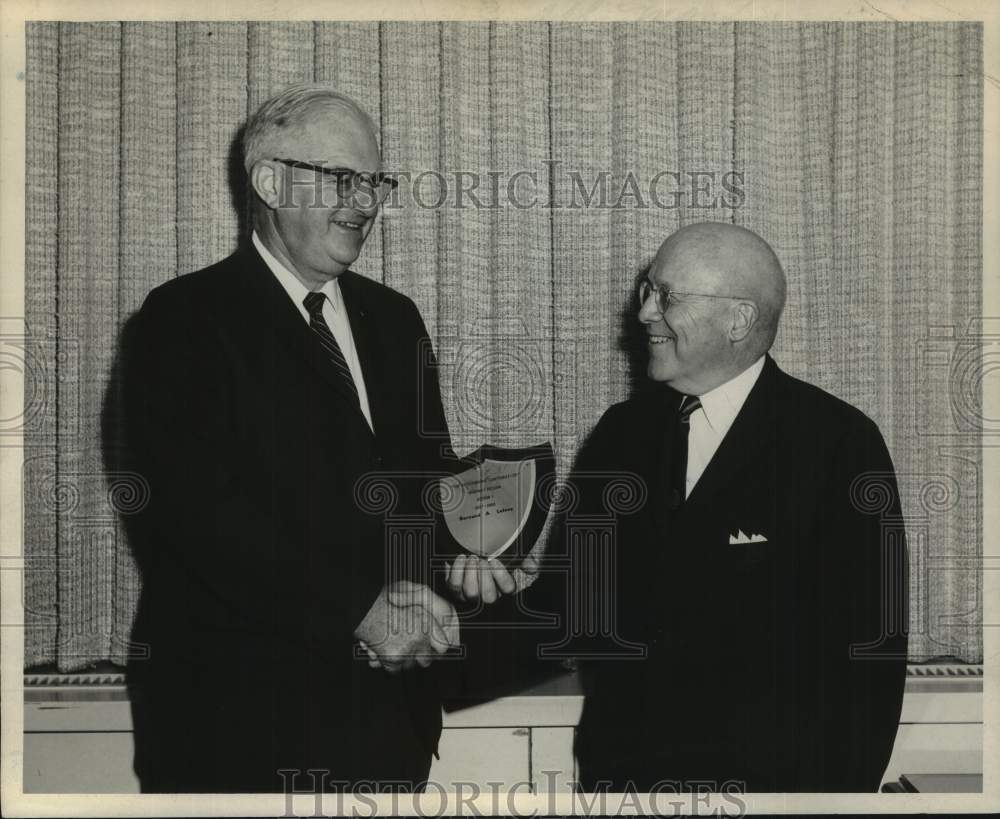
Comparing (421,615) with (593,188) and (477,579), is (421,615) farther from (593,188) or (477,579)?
(593,188)

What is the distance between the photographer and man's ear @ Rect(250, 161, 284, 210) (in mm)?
2467

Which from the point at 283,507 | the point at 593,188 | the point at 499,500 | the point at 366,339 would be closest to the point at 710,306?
the point at 593,188

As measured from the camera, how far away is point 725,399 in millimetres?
2498

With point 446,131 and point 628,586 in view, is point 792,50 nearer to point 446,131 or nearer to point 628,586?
point 446,131

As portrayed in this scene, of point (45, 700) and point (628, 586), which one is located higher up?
point (628, 586)

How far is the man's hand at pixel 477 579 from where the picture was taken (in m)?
2.52

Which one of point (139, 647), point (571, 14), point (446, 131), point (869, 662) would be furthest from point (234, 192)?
point (869, 662)

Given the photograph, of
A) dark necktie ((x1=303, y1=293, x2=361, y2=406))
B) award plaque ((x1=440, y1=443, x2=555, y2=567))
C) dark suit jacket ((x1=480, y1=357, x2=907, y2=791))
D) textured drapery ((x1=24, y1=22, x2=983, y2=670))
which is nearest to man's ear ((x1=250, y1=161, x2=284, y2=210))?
textured drapery ((x1=24, y1=22, x2=983, y2=670))

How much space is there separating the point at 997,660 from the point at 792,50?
64.8 inches

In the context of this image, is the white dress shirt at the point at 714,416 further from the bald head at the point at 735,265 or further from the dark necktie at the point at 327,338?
the dark necktie at the point at 327,338

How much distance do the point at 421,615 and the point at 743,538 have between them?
801mm

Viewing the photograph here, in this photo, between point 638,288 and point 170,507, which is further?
point 638,288

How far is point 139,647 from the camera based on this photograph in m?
2.56

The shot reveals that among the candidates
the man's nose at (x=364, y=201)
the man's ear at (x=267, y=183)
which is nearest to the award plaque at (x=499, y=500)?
the man's nose at (x=364, y=201)
